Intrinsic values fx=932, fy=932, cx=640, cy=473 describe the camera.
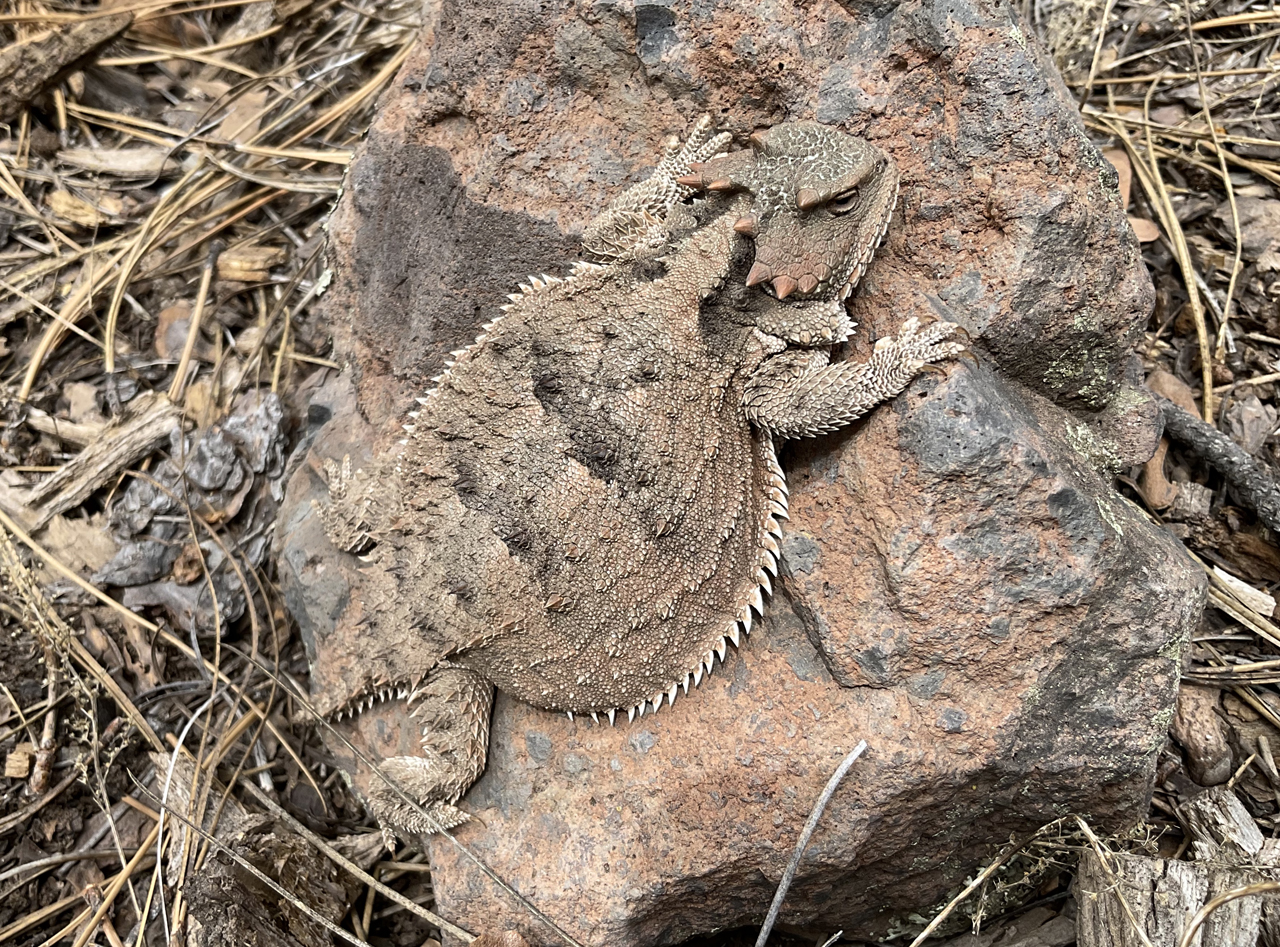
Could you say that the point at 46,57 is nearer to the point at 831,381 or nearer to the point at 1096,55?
the point at 831,381

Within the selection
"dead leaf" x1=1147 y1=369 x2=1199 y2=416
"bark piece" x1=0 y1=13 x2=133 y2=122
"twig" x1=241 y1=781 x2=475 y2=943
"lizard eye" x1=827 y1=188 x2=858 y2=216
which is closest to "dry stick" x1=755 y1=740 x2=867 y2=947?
"twig" x1=241 y1=781 x2=475 y2=943

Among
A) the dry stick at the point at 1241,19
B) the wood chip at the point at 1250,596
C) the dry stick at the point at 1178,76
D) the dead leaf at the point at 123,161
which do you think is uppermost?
the dry stick at the point at 1241,19

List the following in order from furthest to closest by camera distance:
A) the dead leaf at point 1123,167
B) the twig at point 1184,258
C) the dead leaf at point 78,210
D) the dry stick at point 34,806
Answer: the dead leaf at point 78,210 < the dead leaf at point 1123,167 < the twig at point 1184,258 < the dry stick at point 34,806

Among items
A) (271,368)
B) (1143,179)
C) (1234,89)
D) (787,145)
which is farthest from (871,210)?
(271,368)

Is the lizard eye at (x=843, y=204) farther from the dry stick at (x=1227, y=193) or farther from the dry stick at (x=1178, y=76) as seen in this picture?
the dry stick at (x=1178, y=76)

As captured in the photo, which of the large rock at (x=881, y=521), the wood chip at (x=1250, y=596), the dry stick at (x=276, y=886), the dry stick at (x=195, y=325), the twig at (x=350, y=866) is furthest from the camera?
→ the dry stick at (x=195, y=325)

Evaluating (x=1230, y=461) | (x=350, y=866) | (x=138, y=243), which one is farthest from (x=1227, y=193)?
(x=138, y=243)

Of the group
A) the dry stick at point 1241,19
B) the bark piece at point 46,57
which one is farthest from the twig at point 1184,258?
the bark piece at point 46,57
